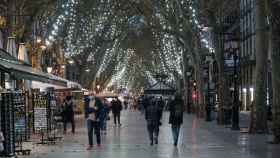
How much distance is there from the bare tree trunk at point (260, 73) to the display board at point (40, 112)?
9379 millimetres

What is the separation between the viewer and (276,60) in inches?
991

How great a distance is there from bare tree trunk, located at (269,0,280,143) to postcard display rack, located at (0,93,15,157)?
10.1 m

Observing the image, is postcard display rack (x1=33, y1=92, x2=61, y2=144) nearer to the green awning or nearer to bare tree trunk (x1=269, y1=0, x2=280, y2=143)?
the green awning

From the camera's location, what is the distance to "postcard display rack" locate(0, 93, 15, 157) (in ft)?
60.2

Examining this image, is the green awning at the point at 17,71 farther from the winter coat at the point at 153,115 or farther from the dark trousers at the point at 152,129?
the dark trousers at the point at 152,129

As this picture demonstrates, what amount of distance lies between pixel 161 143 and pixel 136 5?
91.4ft

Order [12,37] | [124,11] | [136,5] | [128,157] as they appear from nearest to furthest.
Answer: [128,157] < [12,37] < [136,5] < [124,11]

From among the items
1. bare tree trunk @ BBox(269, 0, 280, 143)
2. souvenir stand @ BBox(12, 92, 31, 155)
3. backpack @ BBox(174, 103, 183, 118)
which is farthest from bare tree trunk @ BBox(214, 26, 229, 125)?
souvenir stand @ BBox(12, 92, 31, 155)

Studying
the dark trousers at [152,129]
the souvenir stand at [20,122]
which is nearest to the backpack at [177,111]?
the dark trousers at [152,129]

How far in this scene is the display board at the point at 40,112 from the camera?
26.0m

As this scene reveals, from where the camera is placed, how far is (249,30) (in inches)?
3017

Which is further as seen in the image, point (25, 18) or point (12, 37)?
point (25, 18)

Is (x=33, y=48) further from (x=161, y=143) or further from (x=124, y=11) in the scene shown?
(x=161, y=143)

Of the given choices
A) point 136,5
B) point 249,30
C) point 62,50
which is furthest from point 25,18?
point 249,30
